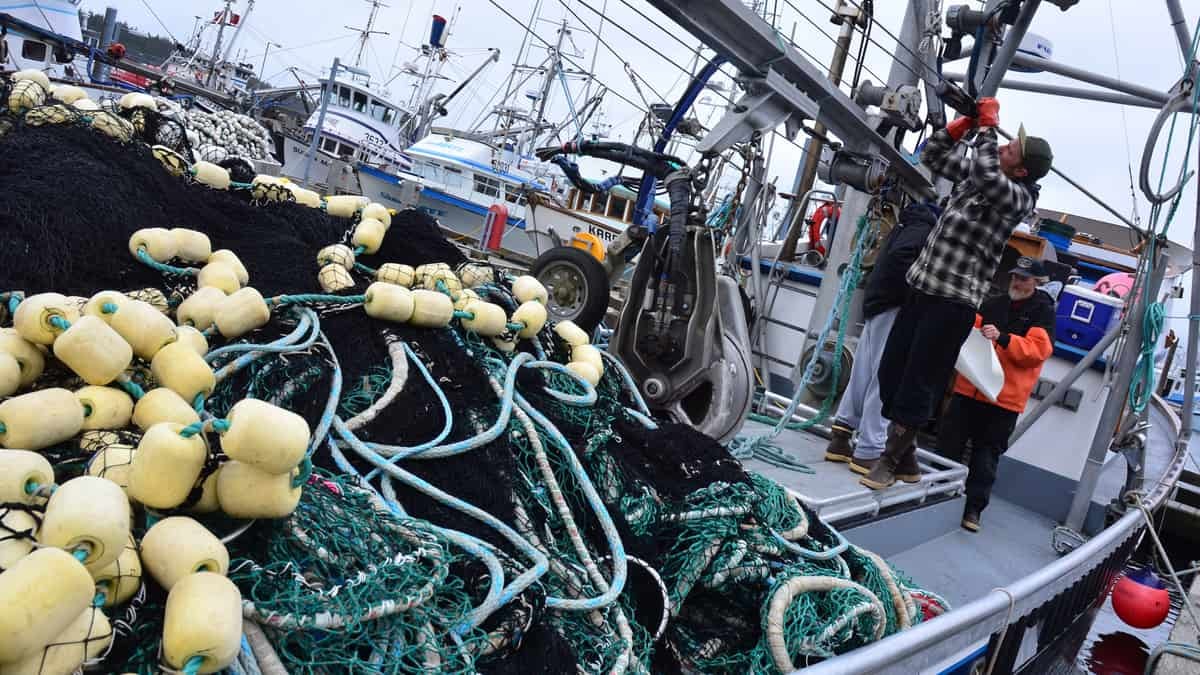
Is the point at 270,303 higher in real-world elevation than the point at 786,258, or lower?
lower

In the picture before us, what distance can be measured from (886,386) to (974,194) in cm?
109

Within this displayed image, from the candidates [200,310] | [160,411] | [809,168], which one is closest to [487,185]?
[809,168]

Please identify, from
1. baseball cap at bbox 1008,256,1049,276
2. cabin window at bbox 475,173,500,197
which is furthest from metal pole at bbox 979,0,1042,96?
cabin window at bbox 475,173,500,197

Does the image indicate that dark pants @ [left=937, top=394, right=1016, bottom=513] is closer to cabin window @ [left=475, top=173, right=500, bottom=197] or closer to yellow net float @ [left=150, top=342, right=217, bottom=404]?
yellow net float @ [left=150, top=342, right=217, bottom=404]

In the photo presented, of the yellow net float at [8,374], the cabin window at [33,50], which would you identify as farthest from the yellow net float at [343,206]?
the cabin window at [33,50]

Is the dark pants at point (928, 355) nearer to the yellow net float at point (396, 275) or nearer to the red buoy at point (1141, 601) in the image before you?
the red buoy at point (1141, 601)

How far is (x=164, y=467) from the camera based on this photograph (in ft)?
4.99

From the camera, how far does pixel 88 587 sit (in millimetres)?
1211

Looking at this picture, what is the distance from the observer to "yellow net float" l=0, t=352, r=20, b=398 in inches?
→ 70.5

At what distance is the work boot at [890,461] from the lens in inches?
178

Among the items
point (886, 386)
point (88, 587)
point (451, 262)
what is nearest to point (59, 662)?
point (88, 587)

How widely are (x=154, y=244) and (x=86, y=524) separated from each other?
1647 mm

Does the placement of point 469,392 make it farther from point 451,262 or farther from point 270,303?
point 451,262

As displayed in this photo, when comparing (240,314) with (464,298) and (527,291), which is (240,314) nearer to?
(464,298)
